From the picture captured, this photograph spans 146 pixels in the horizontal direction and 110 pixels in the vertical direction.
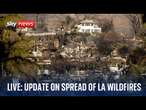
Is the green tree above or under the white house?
under

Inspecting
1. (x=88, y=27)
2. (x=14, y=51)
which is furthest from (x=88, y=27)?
(x=14, y=51)

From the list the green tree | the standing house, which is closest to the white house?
the standing house

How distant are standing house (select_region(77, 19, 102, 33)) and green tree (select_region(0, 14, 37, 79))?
88 centimetres

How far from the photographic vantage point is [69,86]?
6.76 meters

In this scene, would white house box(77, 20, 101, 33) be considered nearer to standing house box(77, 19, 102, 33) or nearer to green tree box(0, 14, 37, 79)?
standing house box(77, 19, 102, 33)

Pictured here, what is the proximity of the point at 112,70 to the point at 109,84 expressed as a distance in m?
0.25

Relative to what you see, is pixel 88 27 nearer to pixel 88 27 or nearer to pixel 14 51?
pixel 88 27

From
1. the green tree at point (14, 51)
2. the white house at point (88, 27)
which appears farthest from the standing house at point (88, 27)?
the green tree at point (14, 51)

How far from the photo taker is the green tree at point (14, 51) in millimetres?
6801

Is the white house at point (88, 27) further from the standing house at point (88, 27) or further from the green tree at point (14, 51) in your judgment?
the green tree at point (14, 51)

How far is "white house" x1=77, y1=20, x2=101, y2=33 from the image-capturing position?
6.81m
